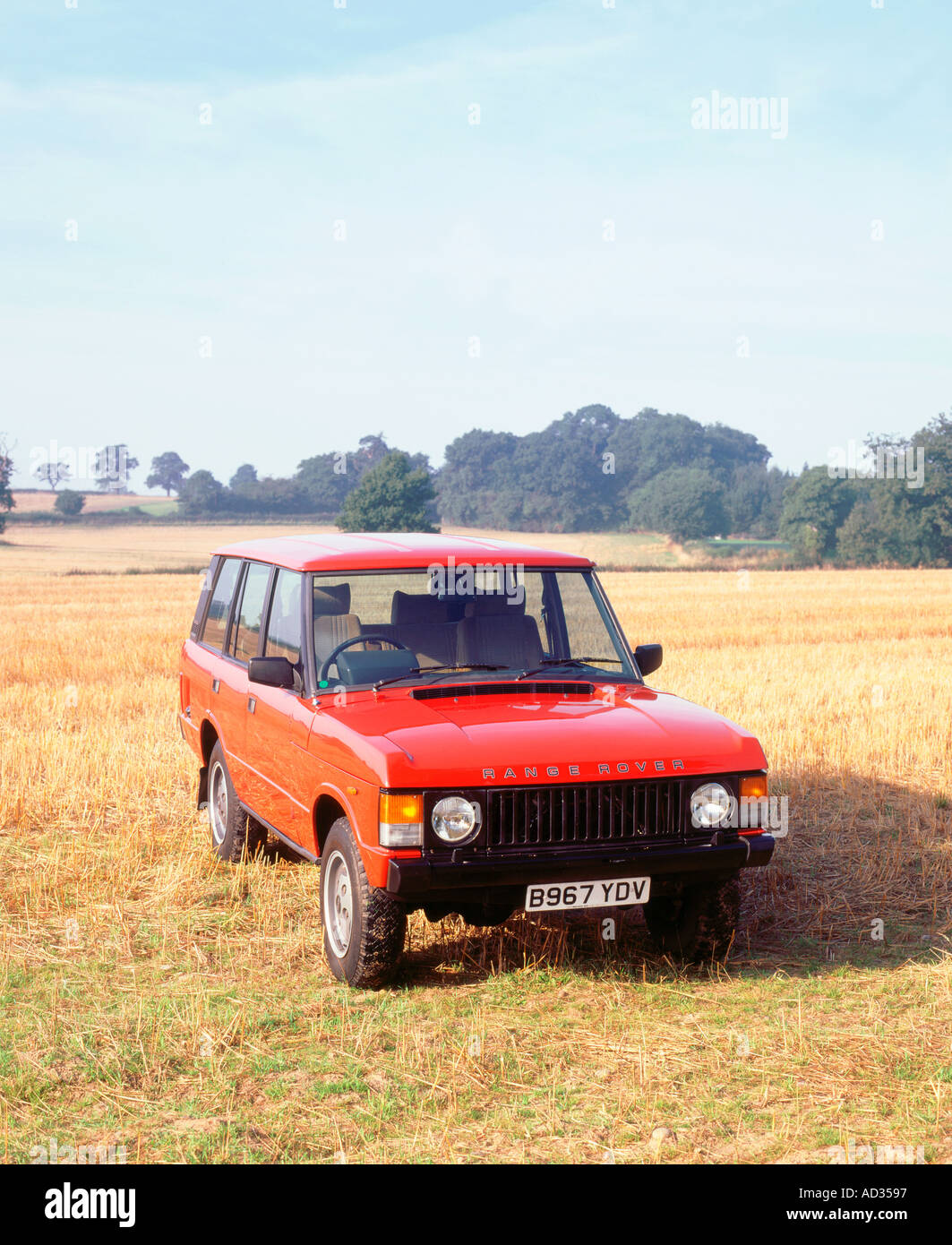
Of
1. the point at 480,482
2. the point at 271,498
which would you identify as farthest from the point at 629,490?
the point at 271,498

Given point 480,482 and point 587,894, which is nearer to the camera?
point 587,894

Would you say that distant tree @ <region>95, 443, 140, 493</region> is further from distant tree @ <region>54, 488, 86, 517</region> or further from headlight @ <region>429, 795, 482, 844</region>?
headlight @ <region>429, 795, 482, 844</region>

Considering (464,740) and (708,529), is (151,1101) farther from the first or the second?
(708,529)

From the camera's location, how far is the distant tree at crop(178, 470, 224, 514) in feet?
351

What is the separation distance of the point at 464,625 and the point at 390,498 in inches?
2802

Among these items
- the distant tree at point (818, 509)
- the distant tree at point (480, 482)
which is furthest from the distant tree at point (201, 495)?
the distant tree at point (818, 509)

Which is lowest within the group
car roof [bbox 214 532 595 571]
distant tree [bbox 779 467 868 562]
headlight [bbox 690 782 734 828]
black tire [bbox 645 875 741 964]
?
black tire [bbox 645 875 741 964]

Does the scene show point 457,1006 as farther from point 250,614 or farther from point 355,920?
point 250,614

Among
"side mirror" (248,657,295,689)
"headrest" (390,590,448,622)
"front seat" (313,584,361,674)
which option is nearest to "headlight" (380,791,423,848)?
"side mirror" (248,657,295,689)

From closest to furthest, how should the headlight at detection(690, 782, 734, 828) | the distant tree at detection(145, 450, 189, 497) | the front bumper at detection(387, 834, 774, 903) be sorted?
the front bumper at detection(387, 834, 774, 903)
the headlight at detection(690, 782, 734, 828)
the distant tree at detection(145, 450, 189, 497)

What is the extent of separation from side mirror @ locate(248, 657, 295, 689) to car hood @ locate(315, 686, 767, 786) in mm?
313

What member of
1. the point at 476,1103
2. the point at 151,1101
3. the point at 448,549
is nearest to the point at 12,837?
the point at 448,549

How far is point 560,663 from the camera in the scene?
6086 mm
